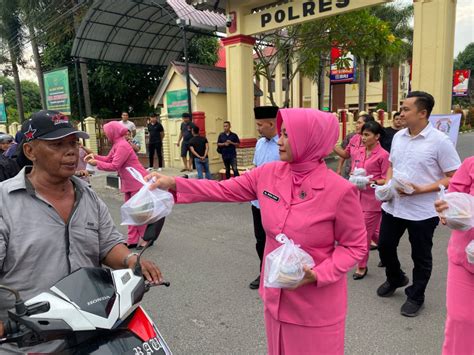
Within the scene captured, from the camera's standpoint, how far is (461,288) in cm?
230

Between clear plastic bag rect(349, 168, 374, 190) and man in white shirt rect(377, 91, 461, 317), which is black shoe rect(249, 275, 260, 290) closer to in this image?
man in white shirt rect(377, 91, 461, 317)

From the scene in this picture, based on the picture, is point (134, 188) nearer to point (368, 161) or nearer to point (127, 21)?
point (368, 161)

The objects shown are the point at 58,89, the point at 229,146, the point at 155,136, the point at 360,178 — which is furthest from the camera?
the point at 58,89

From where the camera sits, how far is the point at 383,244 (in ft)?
11.8

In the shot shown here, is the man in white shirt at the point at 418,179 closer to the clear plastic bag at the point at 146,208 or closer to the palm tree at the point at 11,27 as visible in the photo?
the clear plastic bag at the point at 146,208

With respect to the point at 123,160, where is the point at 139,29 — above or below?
above

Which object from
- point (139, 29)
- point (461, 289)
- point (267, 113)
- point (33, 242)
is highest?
point (139, 29)

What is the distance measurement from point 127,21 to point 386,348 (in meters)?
13.6

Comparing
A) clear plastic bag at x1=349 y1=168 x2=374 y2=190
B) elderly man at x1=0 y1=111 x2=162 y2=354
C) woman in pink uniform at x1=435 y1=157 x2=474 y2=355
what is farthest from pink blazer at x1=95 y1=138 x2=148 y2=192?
woman in pink uniform at x1=435 y1=157 x2=474 y2=355

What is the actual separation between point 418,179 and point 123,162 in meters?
3.80

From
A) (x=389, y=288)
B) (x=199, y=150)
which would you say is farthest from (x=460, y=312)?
(x=199, y=150)

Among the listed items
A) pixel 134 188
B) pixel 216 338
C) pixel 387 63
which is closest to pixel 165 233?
pixel 134 188

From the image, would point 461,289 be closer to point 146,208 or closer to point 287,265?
point 287,265

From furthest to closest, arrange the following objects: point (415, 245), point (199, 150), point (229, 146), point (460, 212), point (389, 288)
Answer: point (199, 150)
point (229, 146)
point (389, 288)
point (415, 245)
point (460, 212)
